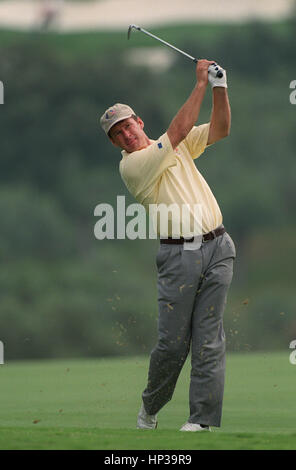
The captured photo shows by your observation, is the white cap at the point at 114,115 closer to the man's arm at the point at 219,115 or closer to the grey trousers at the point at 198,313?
the man's arm at the point at 219,115

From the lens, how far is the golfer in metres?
5.45

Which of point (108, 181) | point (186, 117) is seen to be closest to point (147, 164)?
point (186, 117)

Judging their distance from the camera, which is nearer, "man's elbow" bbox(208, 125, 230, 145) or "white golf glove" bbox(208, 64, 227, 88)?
"white golf glove" bbox(208, 64, 227, 88)

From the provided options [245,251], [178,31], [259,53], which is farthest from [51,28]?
[245,251]

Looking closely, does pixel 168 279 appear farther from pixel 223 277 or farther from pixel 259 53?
pixel 259 53

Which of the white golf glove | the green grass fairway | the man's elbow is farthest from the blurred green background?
the white golf glove

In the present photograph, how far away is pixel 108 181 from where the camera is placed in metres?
45.2

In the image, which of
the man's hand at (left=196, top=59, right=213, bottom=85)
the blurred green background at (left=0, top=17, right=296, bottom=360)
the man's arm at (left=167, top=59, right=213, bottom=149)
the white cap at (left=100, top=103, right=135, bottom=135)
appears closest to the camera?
the man's arm at (left=167, top=59, right=213, bottom=149)

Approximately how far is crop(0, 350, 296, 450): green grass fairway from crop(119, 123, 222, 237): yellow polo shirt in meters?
0.98

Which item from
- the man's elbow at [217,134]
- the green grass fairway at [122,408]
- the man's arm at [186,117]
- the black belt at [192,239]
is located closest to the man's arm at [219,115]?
the man's elbow at [217,134]

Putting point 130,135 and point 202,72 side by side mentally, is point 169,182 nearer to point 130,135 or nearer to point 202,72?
point 130,135

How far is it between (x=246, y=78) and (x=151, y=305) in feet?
91.9

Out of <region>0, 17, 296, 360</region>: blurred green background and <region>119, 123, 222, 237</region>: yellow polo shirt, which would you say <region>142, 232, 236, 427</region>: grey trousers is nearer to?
<region>119, 123, 222, 237</region>: yellow polo shirt

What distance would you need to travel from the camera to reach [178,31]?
197 ft
